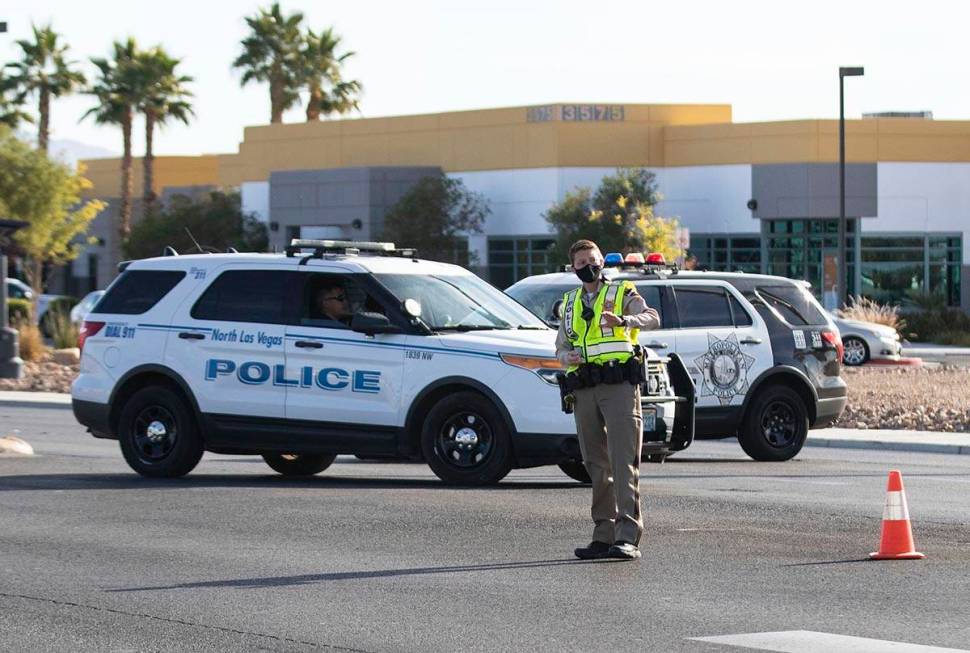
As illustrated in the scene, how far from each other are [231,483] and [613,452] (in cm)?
555

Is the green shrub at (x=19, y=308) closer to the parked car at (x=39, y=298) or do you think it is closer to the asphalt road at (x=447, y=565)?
the parked car at (x=39, y=298)

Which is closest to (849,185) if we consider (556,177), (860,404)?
(556,177)

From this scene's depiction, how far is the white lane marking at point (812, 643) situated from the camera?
804cm

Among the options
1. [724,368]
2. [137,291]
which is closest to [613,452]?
[137,291]

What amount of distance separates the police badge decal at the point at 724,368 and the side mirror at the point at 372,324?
412 cm

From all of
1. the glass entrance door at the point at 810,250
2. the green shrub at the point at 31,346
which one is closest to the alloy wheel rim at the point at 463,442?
the green shrub at the point at 31,346

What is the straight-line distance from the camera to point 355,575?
408 inches

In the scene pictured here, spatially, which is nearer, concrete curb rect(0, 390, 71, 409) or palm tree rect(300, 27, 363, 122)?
concrete curb rect(0, 390, 71, 409)

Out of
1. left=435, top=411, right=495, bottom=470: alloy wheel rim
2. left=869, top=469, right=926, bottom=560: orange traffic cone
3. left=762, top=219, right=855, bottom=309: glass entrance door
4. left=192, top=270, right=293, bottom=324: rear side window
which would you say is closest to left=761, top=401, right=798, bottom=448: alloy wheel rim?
left=435, top=411, right=495, bottom=470: alloy wheel rim

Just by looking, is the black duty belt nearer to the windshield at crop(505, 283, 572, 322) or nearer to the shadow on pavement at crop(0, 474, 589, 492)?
the shadow on pavement at crop(0, 474, 589, 492)

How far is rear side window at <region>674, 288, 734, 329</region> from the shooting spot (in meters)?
18.4

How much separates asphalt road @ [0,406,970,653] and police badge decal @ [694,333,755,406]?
63.5 inches

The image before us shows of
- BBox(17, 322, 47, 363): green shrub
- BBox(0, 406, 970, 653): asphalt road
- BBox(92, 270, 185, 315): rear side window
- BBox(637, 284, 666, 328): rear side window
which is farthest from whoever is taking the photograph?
BBox(17, 322, 47, 363): green shrub

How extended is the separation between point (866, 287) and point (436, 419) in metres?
46.7
